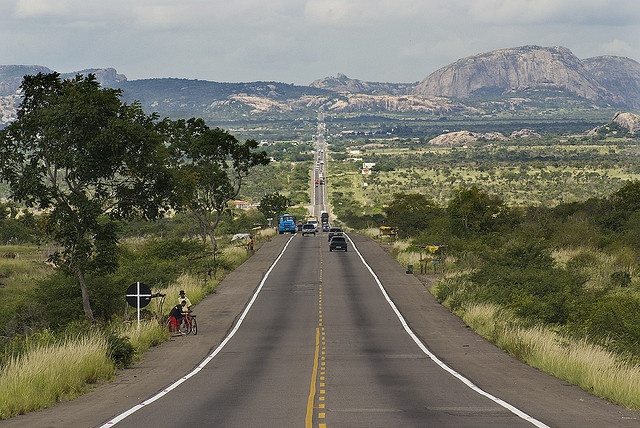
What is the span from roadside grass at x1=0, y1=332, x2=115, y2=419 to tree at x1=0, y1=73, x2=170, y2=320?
10.5 metres

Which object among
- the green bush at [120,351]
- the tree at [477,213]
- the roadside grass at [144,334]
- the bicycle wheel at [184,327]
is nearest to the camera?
the green bush at [120,351]

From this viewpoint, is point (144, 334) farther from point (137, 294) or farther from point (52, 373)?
point (52, 373)

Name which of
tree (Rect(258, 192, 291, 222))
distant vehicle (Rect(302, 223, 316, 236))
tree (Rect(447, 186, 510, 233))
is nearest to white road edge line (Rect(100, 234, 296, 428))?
tree (Rect(447, 186, 510, 233))

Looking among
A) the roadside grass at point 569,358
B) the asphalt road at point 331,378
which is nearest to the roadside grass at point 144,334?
the asphalt road at point 331,378

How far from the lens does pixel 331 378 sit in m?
22.3

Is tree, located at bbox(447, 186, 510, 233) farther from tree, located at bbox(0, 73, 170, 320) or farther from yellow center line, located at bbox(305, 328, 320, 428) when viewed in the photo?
yellow center line, located at bbox(305, 328, 320, 428)

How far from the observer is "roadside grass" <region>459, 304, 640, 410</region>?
19.6 meters

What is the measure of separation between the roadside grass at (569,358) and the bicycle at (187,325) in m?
9.91

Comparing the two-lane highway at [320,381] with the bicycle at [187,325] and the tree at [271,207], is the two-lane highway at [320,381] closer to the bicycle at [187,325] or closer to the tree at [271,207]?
the bicycle at [187,325]

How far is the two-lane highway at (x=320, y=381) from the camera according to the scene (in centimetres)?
1670

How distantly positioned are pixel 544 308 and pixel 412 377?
37.9 feet

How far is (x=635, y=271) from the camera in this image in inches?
1796

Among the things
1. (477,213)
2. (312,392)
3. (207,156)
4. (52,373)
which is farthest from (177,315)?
(477,213)

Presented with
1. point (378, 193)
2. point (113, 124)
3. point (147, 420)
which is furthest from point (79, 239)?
A: point (378, 193)
